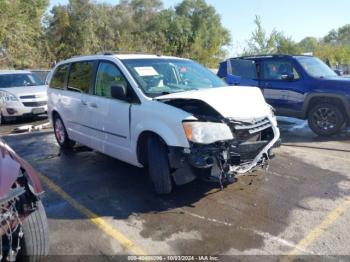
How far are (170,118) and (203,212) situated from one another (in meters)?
1.15

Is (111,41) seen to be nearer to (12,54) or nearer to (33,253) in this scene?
(12,54)

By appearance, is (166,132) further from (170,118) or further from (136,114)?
(136,114)

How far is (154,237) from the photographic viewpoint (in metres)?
3.75

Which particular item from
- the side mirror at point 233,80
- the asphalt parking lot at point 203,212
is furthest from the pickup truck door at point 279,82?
the asphalt parking lot at point 203,212

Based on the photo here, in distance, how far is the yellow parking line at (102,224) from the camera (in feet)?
11.7

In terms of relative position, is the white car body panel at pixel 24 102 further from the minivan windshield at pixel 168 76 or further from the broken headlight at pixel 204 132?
the broken headlight at pixel 204 132

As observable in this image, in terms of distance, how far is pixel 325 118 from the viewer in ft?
27.8

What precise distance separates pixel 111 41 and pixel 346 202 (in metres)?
34.6

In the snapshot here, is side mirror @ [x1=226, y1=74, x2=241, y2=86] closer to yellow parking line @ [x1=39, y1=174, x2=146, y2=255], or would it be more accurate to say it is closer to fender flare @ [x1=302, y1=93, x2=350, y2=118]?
fender flare @ [x1=302, y1=93, x2=350, y2=118]

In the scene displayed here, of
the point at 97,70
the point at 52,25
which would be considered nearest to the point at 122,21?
the point at 52,25

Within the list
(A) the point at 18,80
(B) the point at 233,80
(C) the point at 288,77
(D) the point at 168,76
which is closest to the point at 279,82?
(C) the point at 288,77

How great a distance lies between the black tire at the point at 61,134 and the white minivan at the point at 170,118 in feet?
2.80

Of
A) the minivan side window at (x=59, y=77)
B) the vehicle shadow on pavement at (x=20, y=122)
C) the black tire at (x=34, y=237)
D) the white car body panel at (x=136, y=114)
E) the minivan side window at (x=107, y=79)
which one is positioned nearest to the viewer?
the black tire at (x=34, y=237)

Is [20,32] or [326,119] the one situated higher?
[20,32]
